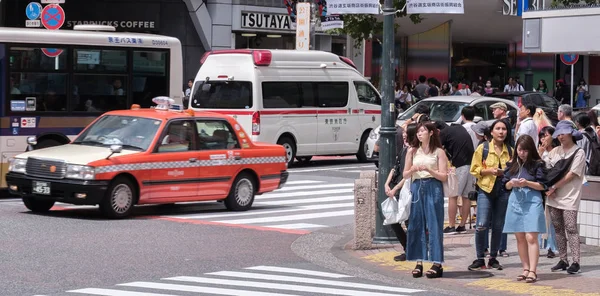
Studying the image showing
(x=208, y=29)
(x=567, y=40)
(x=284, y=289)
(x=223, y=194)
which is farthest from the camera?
(x=208, y=29)

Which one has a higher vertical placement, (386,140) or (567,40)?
(567,40)

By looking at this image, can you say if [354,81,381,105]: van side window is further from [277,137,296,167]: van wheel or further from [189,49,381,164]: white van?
[277,137,296,167]: van wheel

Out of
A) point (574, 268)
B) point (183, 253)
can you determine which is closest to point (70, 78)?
point (183, 253)

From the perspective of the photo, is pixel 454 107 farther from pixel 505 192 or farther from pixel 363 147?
pixel 505 192

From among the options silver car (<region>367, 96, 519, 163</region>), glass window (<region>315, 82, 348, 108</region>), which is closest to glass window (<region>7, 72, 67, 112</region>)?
silver car (<region>367, 96, 519, 163</region>)

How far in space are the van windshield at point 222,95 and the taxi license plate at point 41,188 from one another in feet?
32.3

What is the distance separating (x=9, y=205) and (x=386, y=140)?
6870 millimetres

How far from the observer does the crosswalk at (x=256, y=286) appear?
10586 mm

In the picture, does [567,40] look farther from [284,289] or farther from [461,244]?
[284,289]

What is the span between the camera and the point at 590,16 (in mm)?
15055

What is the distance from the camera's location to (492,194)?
12484mm

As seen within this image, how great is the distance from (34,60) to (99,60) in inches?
52.3

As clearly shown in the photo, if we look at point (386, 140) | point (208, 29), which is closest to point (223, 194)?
point (386, 140)

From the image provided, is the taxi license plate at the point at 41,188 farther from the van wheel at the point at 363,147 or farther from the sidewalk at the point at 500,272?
the van wheel at the point at 363,147
